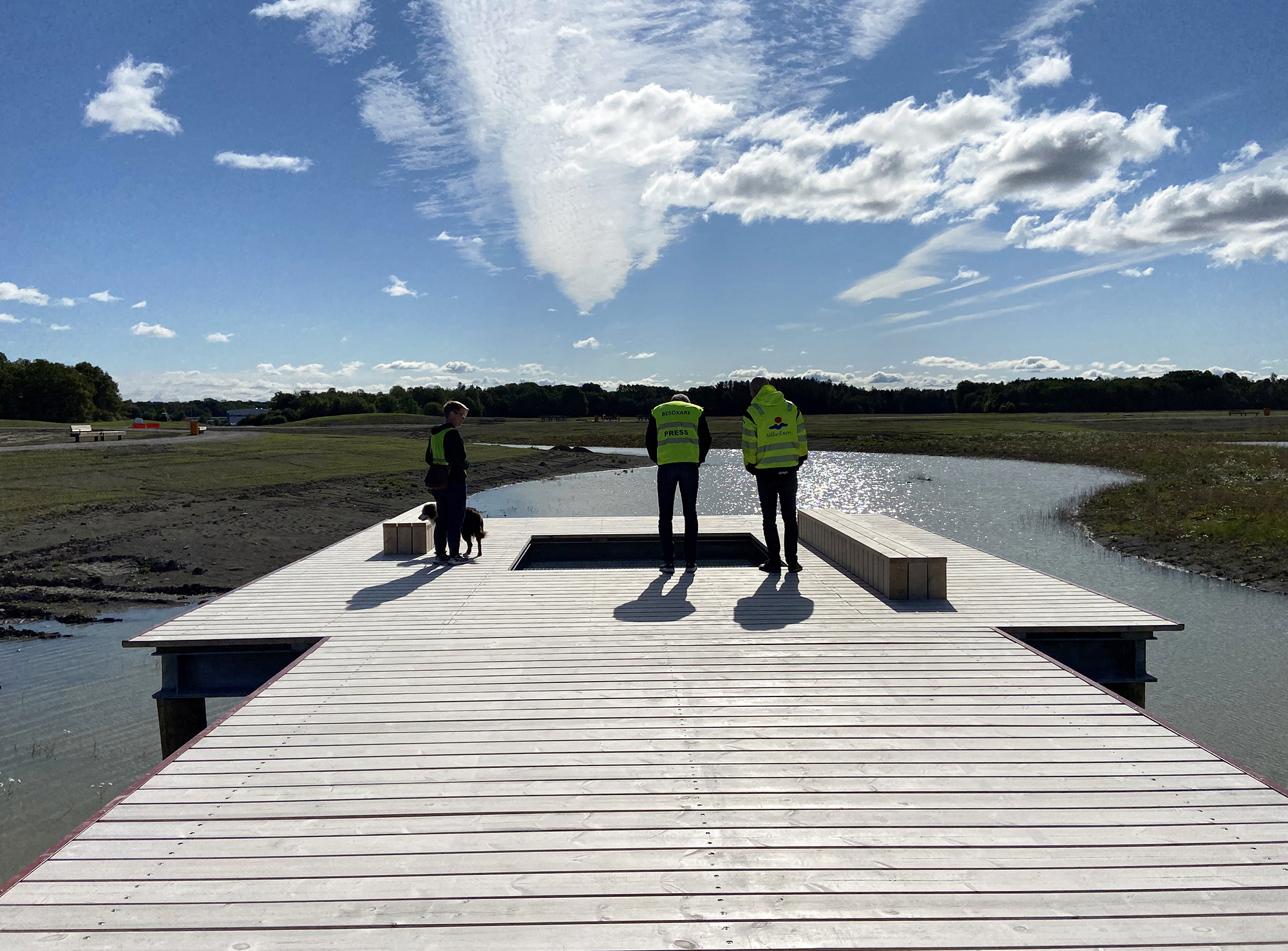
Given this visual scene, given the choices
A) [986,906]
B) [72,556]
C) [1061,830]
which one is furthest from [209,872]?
[72,556]

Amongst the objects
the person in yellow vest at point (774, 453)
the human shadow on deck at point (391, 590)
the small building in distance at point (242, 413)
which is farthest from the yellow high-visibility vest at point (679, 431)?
the small building in distance at point (242, 413)

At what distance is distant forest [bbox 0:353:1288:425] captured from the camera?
2926 inches

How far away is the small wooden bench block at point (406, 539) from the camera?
9109mm

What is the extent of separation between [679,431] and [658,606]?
202 cm

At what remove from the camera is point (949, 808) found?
3135mm

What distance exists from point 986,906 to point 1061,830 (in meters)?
0.66

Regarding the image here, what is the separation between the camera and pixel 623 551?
35.4ft

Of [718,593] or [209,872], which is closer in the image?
[209,872]

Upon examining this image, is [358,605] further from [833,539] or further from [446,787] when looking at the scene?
[833,539]

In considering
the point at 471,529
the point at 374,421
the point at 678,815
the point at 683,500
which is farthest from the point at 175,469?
the point at 374,421

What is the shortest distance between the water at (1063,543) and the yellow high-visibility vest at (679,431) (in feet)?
16.3

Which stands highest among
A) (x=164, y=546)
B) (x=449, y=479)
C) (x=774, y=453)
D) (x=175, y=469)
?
(x=774, y=453)

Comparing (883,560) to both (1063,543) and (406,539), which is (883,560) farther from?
(1063,543)

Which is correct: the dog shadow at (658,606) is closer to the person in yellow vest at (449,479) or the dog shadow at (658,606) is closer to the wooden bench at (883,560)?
the wooden bench at (883,560)
